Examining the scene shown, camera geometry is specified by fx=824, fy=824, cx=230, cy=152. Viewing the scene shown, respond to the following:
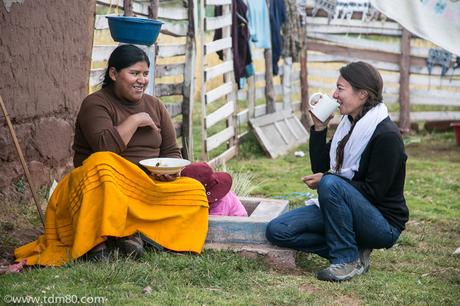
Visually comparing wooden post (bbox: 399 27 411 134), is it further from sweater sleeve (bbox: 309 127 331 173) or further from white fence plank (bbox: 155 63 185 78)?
sweater sleeve (bbox: 309 127 331 173)

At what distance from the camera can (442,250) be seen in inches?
236

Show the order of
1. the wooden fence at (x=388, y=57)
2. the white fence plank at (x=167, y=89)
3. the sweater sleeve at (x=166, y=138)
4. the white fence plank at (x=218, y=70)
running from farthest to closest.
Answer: the wooden fence at (x=388, y=57) < the white fence plank at (x=218, y=70) < the white fence plank at (x=167, y=89) < the sweater sleeve at (x=166, y=138)

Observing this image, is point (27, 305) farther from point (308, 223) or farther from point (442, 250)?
point (442, 250)

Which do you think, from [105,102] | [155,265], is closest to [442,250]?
[155,265]

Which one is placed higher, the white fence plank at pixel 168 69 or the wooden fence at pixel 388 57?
the white fence plank at pixel 168 69

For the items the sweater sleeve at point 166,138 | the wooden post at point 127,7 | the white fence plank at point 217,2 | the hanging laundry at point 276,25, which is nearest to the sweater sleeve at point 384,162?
the sweater sleeve at point 166,138

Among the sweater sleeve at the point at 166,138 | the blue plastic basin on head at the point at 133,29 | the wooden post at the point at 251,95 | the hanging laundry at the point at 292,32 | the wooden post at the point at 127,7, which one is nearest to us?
the sweater sleeve at the point at 166,138

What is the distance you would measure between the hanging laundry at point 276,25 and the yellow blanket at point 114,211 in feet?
21.4

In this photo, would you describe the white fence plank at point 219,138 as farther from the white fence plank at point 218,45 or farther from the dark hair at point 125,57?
the dark hair at point 125,57

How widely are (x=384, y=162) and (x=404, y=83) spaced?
26.9 ft

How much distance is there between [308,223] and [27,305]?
1.87m

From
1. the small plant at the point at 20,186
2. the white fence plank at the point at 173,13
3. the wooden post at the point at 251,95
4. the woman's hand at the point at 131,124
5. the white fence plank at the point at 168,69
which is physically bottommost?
the wooden post at the point at 251,95

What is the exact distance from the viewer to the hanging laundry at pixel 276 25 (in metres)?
11.3

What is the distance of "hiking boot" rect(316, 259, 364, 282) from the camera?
4852 mm
